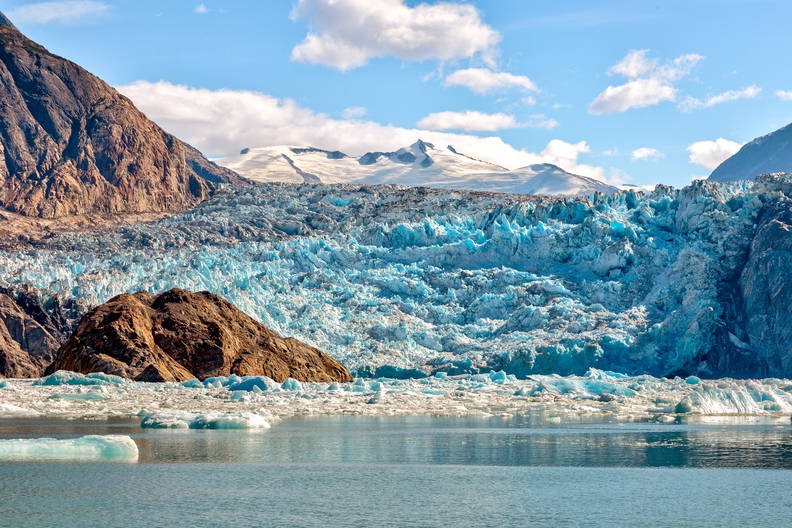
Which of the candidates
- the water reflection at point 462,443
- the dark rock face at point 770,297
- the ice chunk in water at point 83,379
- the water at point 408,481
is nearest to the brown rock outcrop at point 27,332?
the ice chunk in water at point 83,379

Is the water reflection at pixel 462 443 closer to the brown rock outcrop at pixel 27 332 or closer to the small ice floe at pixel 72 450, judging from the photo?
the small ice floe at pixel 72 450

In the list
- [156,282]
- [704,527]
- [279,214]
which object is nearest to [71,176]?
[279,214]

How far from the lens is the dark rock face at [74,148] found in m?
111

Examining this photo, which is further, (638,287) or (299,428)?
(638,287)

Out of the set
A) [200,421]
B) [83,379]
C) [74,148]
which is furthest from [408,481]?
[74,148]

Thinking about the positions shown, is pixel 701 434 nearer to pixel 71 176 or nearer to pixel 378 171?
pixel 71 176

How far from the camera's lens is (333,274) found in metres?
84.2

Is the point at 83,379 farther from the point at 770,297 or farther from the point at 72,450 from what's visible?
the point at 770,297

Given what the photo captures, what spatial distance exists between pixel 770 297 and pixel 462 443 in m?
51.5

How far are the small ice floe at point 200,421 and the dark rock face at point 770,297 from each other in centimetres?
5072

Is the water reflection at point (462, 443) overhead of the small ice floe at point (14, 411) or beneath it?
beneath

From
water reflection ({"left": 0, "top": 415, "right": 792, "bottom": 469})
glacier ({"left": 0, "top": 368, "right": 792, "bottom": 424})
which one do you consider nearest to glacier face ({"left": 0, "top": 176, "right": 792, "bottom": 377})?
glacier ({"left": 0, "top": 368, "right": 792, "bottom": 424})

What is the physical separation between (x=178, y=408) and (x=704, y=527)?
2950 cm

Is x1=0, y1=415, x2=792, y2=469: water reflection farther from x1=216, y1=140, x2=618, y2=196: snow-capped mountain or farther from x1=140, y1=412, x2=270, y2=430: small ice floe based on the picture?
x1=216, y1=140, x2=618, y2=196: snow-capped mountain
